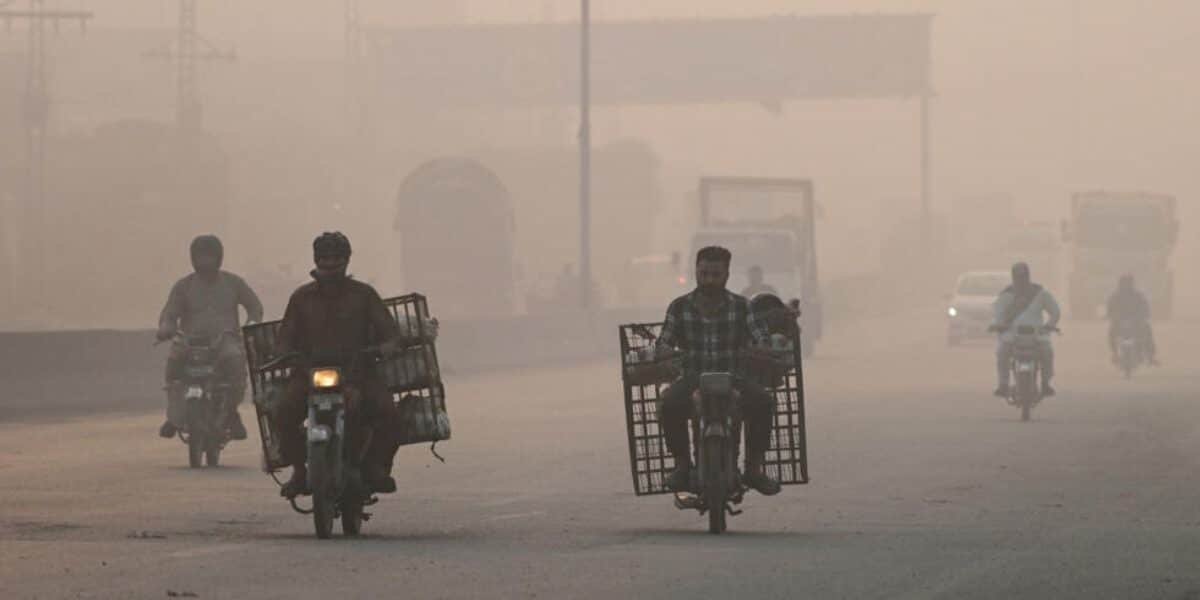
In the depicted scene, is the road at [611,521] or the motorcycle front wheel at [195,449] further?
the motorcycle front wheel at [195,449]

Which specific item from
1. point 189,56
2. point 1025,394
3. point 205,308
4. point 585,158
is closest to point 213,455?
point 205,308

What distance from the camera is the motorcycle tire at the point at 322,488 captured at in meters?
13.6

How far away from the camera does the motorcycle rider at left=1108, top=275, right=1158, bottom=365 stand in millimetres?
40812

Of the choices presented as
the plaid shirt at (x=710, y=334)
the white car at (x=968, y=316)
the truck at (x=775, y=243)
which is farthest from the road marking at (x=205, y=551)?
the white car at (x=968, y=316)

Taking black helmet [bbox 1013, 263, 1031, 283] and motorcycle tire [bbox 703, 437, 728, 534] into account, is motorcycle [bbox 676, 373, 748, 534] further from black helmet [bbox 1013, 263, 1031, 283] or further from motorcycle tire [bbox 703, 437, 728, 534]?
black helmet [bbox 1013, 263, 1031, 283]

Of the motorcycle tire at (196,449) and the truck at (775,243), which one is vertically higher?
the truck at (775,243)

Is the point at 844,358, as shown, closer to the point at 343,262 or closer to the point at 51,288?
the point at 343,262

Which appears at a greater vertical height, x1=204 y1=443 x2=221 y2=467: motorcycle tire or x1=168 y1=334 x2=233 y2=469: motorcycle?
x1=168 y1=334 x2=233 y2=469: motorcycle

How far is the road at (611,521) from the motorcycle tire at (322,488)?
0.11 m

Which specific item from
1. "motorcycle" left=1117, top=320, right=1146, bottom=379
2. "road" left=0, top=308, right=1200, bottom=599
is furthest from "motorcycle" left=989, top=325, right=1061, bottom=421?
"motorcycle" left=1117, top=320, right=1146, bottom=379

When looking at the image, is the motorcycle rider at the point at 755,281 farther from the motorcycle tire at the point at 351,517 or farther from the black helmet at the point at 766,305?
the motorcycle tire at the point at 351,517

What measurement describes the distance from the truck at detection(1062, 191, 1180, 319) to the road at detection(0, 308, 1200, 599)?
4313 centimetres

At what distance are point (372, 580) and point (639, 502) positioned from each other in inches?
221

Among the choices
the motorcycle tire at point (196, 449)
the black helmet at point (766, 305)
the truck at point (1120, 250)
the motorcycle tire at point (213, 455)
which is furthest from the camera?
the truck at point (1120, 250)
